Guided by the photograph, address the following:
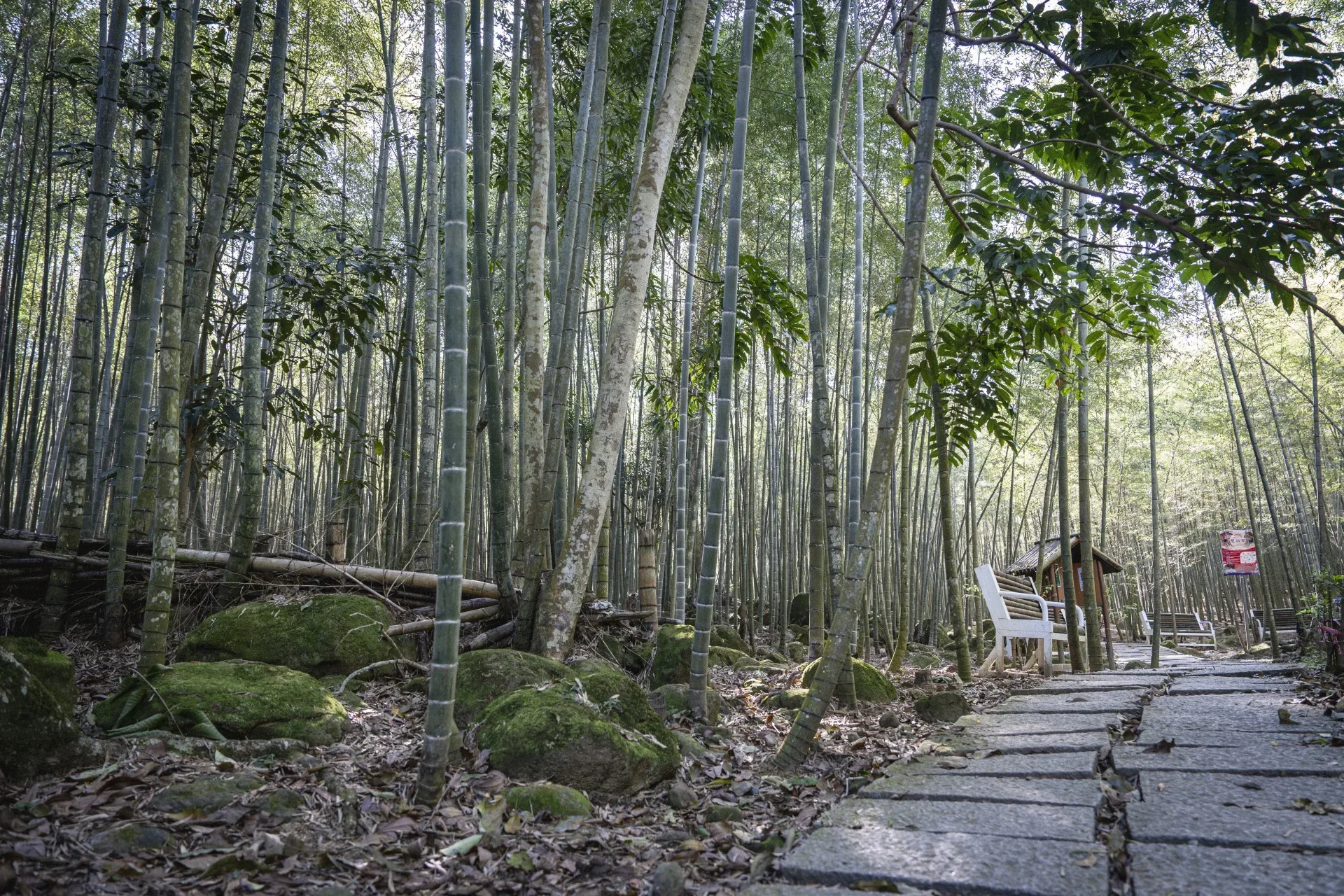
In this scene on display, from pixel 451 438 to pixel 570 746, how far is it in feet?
3.08

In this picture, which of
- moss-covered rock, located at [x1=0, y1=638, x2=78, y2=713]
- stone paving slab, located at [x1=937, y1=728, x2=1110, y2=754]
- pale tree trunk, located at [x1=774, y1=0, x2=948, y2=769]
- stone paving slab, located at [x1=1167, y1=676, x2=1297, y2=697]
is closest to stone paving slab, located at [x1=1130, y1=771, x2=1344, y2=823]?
stone paving slab, located at [x1=937, y1=728, x2=1110, y2=754]

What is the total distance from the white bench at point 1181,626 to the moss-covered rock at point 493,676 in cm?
1353

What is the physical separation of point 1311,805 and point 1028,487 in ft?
51.5

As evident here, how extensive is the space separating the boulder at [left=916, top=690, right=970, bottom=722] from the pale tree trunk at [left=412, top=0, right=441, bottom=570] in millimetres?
2601

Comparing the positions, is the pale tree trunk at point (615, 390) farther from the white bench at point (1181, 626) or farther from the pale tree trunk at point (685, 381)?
the white bench at point (1181, 626)

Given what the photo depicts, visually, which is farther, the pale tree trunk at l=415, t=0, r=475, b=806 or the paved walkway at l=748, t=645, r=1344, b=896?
the pale tree trunk at l=415, t=0, r=475, b=806

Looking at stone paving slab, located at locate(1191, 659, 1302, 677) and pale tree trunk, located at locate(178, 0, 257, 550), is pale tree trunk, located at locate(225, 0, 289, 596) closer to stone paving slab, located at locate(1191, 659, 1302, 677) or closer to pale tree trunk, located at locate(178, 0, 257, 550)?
pale tree trunk, located at locate(178, 0, 257, 550)

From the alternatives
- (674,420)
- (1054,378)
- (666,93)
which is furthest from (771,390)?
(666,93)

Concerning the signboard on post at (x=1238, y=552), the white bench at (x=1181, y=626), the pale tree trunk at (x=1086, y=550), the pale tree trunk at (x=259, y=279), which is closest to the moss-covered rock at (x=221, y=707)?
the pale tree trunk at (x=259, y=279)

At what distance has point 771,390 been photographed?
7.64 meters

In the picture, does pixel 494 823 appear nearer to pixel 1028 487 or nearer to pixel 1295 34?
pixel 1295 34

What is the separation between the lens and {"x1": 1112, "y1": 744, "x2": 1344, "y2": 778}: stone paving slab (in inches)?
84.6

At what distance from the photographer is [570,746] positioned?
2.21 meters

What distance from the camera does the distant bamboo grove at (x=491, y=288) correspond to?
3203mm
